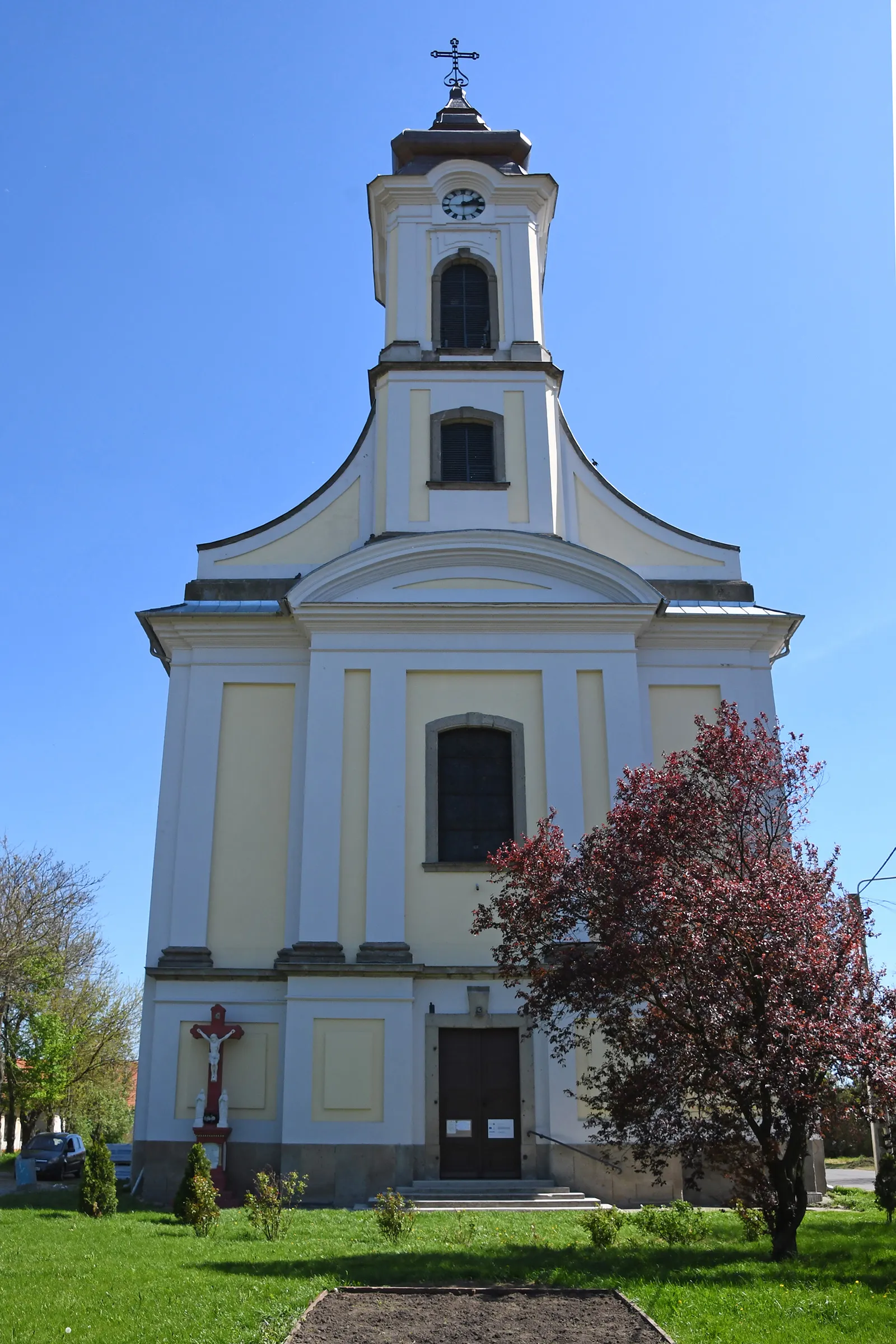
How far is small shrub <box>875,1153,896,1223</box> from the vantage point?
45.4ft

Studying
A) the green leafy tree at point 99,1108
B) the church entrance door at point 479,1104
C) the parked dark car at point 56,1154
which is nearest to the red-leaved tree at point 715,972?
the church entrance door at point 479,1104

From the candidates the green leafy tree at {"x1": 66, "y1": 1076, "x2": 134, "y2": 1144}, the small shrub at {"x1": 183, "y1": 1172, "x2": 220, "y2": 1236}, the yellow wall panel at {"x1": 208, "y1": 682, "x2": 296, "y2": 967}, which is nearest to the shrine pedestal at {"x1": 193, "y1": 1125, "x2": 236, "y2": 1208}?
the yellow wall panel at {"x1": 208, "y1": 682, "x2": 296, "y2": 967}

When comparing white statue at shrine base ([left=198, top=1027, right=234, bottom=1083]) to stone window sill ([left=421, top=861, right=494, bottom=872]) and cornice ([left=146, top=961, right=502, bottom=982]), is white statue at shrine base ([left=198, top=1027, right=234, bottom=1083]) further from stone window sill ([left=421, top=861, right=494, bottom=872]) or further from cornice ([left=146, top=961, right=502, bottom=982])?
stone window sill ([left=421, top=861, right=494, bottom=872])

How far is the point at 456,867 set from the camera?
61.3 feet

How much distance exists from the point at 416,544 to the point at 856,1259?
1290cm

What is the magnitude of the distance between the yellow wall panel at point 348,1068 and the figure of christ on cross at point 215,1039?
1407 millimetres

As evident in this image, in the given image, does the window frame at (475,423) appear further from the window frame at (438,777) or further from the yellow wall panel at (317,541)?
the window frame at (438,777)

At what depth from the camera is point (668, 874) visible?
11523mm

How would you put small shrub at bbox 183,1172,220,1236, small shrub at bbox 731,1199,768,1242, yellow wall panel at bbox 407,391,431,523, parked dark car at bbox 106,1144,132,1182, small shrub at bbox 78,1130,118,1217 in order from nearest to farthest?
small shrub at bbox 731,1199,768,1242, small shrub at bbox 183,1172,220,1236, small shrub at bbox 78,1130,118,1217, yellow wall panel at bbox 407,391,431,523, parked dark car at bbox 106,1144,132,1182

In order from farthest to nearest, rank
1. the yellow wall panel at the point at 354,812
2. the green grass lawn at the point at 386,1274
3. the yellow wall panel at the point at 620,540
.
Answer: the yellow wall panel at the point at 620,540, the yellow wall panel at the point at 354,812, the green grass lawn at the point at 386,1274

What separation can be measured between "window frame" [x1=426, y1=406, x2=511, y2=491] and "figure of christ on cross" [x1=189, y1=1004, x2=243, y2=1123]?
9924mm

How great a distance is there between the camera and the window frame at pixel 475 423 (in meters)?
21.5

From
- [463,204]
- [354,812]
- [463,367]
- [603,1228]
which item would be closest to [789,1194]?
[603,1228]

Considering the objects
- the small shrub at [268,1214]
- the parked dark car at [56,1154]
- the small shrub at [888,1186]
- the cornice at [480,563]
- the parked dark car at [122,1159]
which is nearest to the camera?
the small shrub at [268,1214]
